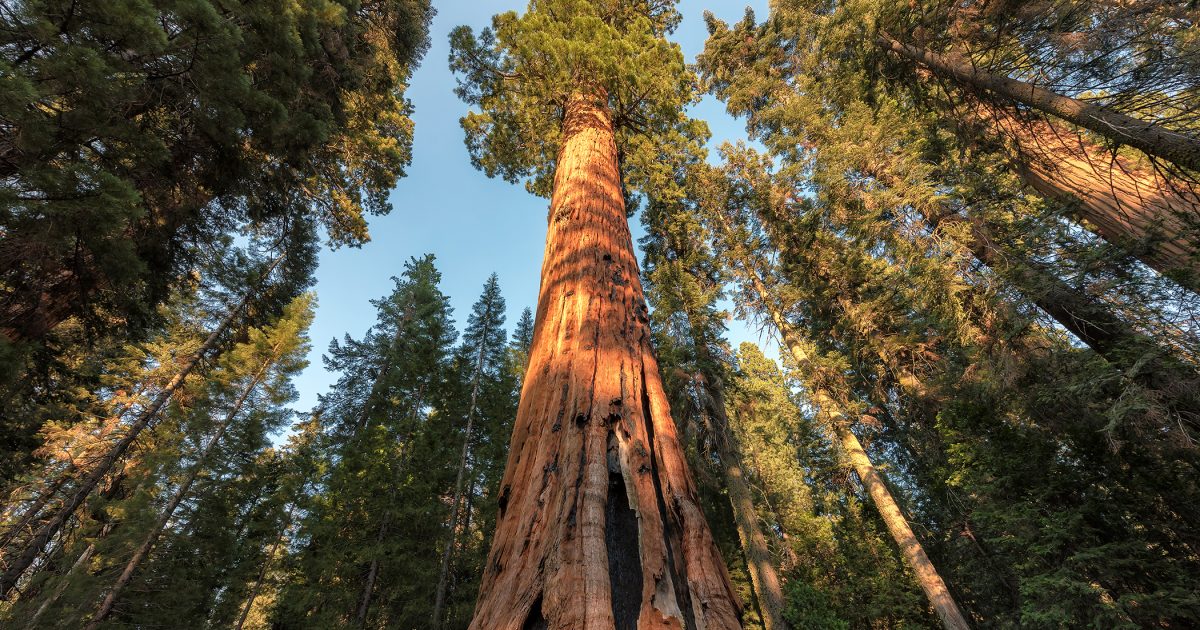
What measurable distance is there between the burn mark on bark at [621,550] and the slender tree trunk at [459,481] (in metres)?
11.5

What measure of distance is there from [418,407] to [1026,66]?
1752 cm

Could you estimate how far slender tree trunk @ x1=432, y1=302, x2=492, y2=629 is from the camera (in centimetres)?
1003

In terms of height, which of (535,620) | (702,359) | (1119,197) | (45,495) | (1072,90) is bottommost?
(535,620)

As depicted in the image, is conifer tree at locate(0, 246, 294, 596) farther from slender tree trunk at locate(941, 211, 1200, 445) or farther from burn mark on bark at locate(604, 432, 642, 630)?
slender tree trunk at locate(941, 211, 1200, 445)

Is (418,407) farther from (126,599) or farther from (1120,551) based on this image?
(1120,551)

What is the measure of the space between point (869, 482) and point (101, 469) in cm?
1662

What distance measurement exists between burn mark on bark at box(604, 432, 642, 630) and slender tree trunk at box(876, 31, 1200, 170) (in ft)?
20.0

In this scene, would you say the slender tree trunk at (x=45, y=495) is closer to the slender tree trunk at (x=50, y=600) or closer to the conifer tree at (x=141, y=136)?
the slender tree trunk at (x=50, y=600)

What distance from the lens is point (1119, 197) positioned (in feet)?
17.9

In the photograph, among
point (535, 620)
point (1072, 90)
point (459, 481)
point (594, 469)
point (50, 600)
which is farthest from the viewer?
point (459, 481)

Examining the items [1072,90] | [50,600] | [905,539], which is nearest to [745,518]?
[905,539]

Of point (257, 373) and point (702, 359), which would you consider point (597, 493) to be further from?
point (257, 373)

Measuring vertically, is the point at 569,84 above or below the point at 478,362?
below

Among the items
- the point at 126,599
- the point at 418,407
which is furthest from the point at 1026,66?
the point at 126,599
